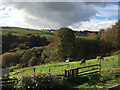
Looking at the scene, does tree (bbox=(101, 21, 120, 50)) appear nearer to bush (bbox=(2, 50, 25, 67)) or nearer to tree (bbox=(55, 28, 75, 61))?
tree (bbox=(55, 28, 75, 61))

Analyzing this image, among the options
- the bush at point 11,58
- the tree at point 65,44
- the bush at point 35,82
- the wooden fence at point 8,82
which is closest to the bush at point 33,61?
the bush at point 11,58

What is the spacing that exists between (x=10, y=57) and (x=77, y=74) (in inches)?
811

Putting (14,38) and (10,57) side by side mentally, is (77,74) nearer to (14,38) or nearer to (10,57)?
(10,57)

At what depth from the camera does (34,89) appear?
8094 millimetres

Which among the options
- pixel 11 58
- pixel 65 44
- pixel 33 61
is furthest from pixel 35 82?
pixel 11 58

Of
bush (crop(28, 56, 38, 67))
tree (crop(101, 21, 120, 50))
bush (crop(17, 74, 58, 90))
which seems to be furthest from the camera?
bush (crop(28, 56, 38, 67))

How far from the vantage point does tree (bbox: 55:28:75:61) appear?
2236 cm

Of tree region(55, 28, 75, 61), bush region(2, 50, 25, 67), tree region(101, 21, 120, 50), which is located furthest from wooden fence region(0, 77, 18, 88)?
tree region(101, 21, 120, 50)

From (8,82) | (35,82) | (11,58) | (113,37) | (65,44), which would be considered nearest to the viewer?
(35,82)

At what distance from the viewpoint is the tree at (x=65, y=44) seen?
22.4 m

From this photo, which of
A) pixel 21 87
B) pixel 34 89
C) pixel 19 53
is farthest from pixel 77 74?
pixel 19 53

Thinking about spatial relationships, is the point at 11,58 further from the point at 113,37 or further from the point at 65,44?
the point at 113,37

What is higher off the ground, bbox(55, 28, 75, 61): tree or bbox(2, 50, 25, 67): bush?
bbox(55, 28, 75, 61): tree

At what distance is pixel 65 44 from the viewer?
878 inches
